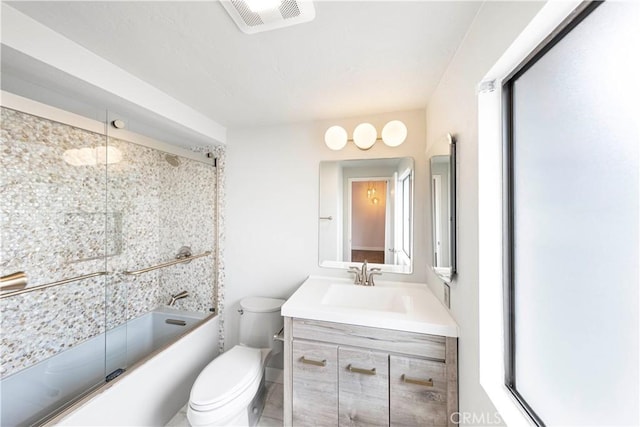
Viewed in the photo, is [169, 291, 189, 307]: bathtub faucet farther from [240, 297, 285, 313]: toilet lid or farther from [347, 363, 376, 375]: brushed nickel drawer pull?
[347, 363, 376, 375]: brushed nickel drawer pull

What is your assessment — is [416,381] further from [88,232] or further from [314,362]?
[88,232]

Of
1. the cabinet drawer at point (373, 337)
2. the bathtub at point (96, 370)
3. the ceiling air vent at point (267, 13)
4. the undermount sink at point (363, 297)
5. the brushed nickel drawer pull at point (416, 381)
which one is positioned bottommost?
the bathtub at point (96, 370)

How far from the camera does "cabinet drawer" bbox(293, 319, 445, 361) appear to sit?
1138 millimetres

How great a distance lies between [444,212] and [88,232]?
227 cm

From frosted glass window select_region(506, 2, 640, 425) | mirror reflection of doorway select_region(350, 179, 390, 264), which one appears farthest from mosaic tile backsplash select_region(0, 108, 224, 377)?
frosted glass window select_region(506, 2, 640, 425)

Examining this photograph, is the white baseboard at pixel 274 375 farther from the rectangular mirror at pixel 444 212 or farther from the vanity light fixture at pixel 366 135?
the vanity light fixture at pixel 366 135

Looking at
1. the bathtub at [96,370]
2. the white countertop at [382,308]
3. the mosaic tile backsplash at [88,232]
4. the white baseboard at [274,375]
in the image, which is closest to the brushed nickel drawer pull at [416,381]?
the white countertop at [382,308]

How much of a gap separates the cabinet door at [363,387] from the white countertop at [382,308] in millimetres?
185

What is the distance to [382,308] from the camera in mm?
1563

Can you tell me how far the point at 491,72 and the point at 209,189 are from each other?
82.3 inches

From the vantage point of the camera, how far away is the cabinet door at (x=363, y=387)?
1.20 meters

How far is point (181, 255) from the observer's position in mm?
2023

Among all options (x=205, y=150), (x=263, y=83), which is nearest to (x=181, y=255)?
(x=205, y=150)

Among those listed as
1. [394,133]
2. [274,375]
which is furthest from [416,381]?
[394,133]
